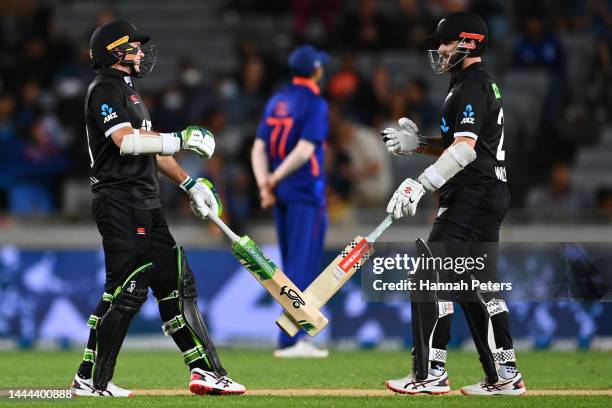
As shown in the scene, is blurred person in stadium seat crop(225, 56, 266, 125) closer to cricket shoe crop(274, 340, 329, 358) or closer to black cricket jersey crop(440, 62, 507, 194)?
cricket shoe crop(274, 340, 329, 358)

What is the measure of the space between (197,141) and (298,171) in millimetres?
3400

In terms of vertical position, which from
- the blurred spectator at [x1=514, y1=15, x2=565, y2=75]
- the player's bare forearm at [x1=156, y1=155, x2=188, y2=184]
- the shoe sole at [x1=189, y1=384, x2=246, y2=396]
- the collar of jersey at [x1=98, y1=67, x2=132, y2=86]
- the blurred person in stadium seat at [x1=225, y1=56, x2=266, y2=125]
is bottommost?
the shoe sole at [x1=189, y1=384, x2=246, y2=396]

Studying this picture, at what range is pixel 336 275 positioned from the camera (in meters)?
8.07

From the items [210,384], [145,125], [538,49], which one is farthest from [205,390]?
[538,49]

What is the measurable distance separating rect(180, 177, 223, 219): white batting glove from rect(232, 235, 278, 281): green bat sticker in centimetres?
26

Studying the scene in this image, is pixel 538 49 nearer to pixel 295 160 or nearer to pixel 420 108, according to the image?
pixel 420 108

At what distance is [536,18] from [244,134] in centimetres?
414

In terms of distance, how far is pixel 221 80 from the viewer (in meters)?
16.0

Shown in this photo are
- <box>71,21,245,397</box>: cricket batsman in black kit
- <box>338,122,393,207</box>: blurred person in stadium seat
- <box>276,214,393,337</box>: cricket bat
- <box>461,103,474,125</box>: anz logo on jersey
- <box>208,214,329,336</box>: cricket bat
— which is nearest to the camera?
<box>71,21,245,397</box>: cricket batsman in black kit

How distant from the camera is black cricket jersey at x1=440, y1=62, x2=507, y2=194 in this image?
7879mm

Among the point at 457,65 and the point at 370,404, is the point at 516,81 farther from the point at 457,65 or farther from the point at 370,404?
the point at 370,404

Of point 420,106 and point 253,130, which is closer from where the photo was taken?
point 253,130

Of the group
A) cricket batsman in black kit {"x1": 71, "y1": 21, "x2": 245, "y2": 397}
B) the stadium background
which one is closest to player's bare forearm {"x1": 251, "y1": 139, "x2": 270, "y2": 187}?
the stadium background

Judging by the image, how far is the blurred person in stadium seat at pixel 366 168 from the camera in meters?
14.1
